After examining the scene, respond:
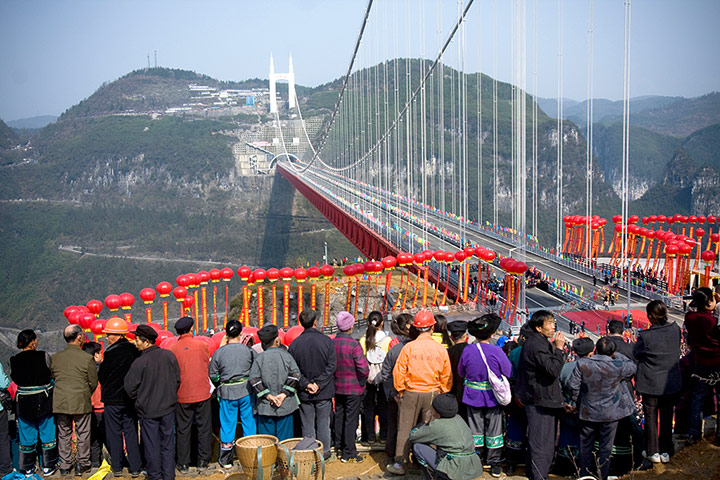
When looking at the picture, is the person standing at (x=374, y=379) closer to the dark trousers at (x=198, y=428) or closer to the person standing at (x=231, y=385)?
the person standing at (x=231, y=385)

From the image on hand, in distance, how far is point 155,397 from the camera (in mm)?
6395

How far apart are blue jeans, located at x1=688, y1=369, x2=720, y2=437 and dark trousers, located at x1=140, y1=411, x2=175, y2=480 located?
15.5ft

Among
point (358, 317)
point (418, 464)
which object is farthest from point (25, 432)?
point (358, 317)

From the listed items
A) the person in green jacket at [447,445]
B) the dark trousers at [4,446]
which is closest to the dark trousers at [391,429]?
the person in green jacket at [447,445]

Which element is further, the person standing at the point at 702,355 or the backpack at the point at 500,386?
the person standing at the point at 702,355

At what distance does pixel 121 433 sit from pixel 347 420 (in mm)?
2131

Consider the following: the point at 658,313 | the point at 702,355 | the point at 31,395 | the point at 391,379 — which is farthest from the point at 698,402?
the point at 31,395

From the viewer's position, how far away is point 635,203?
95938mm

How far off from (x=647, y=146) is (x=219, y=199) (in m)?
89.5

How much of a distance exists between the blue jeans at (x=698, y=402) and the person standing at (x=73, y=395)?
5540mm

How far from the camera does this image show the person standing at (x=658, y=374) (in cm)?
629

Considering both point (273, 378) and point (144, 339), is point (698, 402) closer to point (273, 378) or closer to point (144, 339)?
point (273, 378)

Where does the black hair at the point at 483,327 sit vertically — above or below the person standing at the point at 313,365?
above

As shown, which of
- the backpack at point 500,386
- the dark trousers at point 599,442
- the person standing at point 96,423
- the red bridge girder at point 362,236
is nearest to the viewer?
the dark trousers at point 599,442
